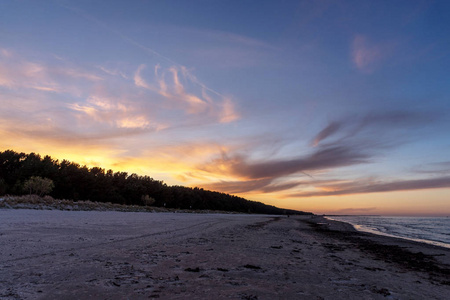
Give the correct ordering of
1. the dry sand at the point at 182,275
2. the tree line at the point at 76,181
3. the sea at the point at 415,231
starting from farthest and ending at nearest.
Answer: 1. the tree line at the point at 76,181
2. the sea at the point at 415,231
3. the dry sand at the point at 182,275

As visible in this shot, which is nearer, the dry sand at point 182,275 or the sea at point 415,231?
the dry sand at point 182,275

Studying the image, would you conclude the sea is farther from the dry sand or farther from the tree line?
the tree line

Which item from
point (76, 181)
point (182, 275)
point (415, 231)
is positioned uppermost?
point (76, 181)

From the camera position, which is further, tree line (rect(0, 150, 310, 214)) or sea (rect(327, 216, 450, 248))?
tree line (rect(0, 150, 310, 214))

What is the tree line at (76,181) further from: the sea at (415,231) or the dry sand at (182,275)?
the sea at (415,231)

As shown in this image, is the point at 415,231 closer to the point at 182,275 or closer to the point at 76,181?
the point at 182,275

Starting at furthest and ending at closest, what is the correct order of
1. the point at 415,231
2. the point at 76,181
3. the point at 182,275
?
the point at 76,181, the point at 415,231, the point at 182,275

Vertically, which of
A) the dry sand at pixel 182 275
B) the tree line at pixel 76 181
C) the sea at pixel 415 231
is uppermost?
the tree line at pixel 76 181

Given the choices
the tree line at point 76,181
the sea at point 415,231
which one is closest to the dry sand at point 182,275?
the sea at point 415,231

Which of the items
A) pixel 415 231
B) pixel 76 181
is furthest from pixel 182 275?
pixel 76 181

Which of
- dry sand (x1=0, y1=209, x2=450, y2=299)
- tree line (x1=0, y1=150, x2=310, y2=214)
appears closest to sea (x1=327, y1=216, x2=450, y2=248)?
dry sand (x1=0, y1=209, x2=450, y2=299)

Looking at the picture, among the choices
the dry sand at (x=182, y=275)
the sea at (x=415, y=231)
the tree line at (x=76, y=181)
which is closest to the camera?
the dry sand at (x=182, y=275)

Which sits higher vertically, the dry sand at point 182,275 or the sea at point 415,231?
the dry sand at point 182,275

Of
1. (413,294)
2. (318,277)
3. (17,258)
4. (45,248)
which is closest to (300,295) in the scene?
(318,277)
